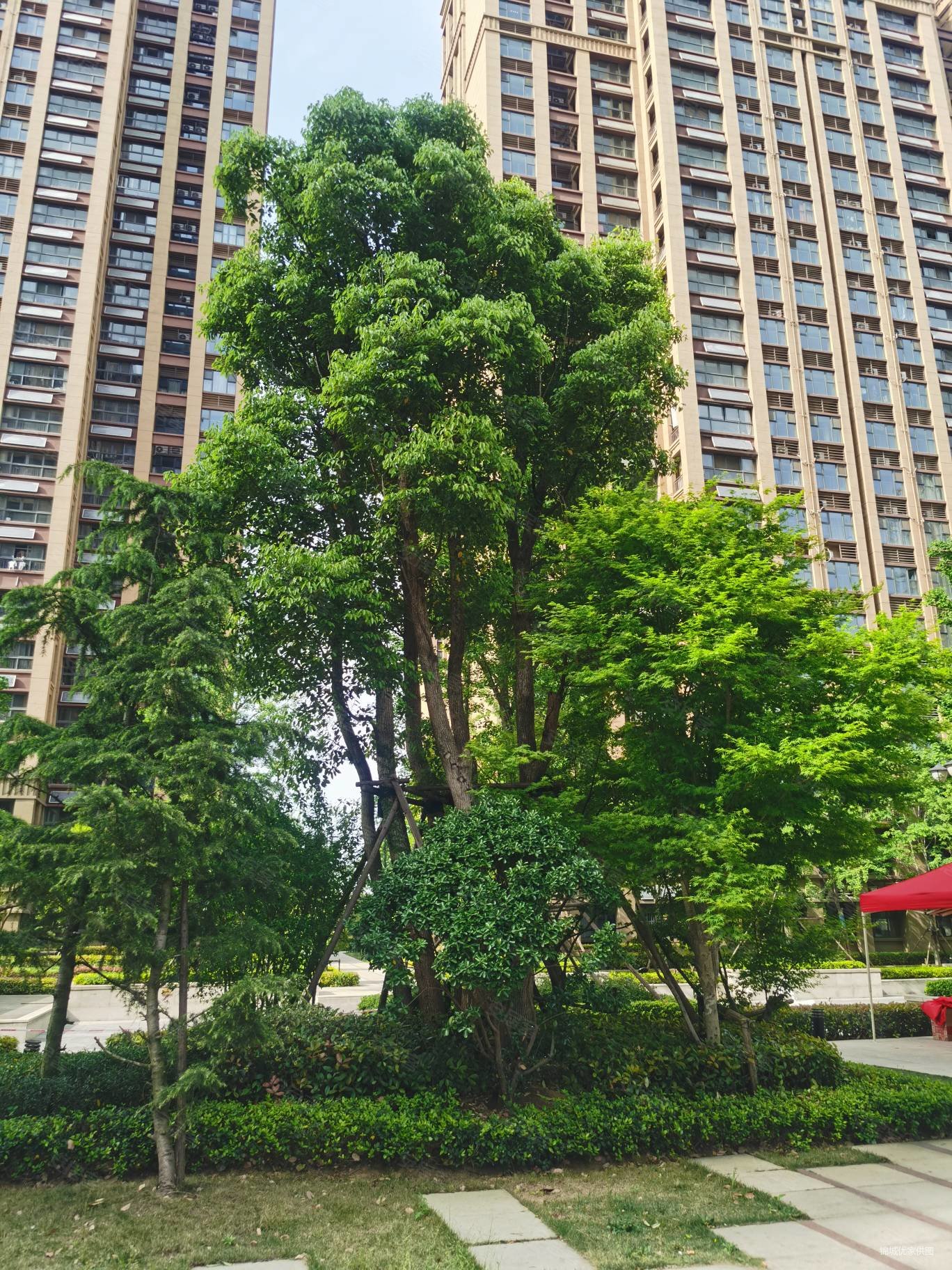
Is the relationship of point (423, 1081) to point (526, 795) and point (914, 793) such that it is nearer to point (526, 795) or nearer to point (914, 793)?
point (526, 795)

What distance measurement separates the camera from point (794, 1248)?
710 centimetres

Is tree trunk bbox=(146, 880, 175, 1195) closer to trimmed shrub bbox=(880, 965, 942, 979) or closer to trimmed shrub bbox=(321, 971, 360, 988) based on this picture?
trimmed shrub bbox=(321, 971, 360, 988)

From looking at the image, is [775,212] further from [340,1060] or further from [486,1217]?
[486,1217]

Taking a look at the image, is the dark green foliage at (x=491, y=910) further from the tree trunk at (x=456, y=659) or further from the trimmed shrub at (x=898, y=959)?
the trimmed shrub at (x=898, y=959)

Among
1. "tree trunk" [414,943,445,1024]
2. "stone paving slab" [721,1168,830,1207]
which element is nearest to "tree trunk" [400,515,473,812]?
"tree trunk" [414,943,445,1024]

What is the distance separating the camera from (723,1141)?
9.75 meters

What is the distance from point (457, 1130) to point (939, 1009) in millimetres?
14671

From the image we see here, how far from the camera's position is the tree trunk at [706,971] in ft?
37.6

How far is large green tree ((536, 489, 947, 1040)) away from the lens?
10.0 meters

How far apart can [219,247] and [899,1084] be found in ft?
170

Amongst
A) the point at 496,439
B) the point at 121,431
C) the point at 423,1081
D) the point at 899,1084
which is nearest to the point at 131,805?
the point at 423,1081

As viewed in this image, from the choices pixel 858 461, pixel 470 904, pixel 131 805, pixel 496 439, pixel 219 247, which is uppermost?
pixel 219 247

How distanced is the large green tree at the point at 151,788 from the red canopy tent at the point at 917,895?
10144 mm

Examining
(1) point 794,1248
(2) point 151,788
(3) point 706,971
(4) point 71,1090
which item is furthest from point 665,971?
(4) point 71,1090
